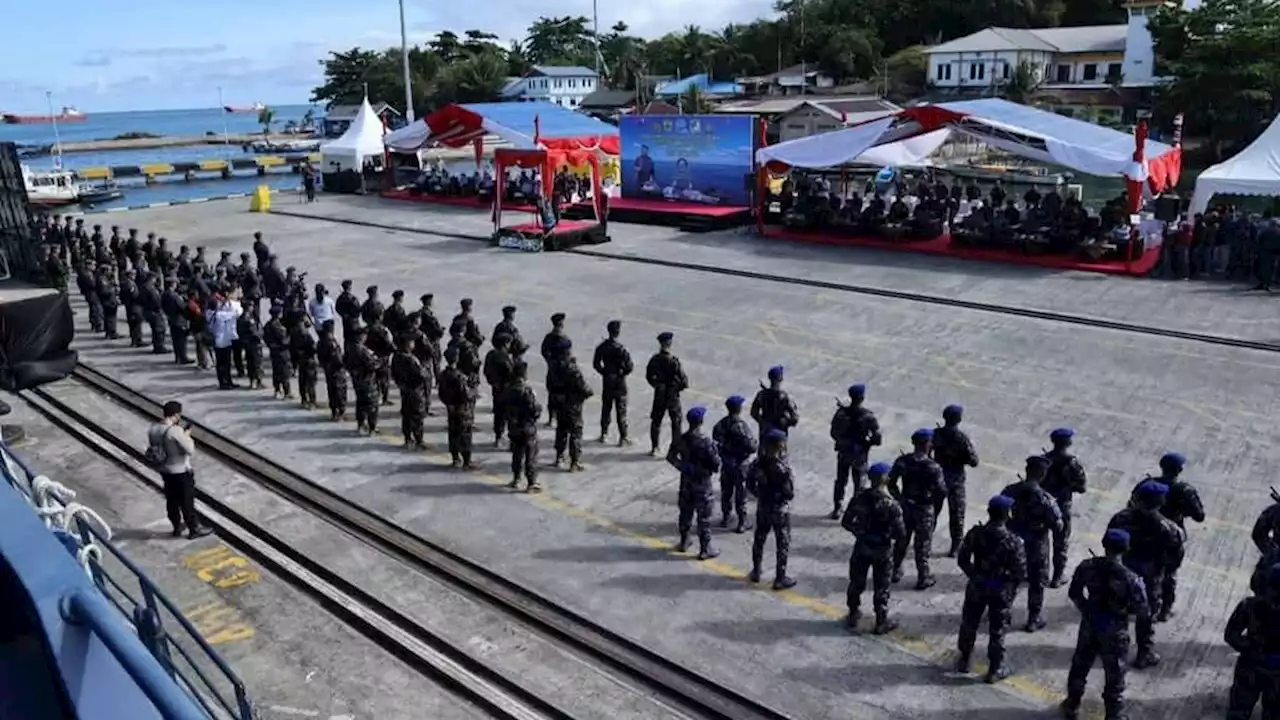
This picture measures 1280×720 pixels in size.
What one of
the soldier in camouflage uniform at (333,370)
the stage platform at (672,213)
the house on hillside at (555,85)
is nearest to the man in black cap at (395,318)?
the soldier in camouflage uniform at (333,370)

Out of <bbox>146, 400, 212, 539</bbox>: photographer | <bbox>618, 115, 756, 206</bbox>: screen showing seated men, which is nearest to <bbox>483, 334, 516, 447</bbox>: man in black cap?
<bbox>146, 400, 212, 539</bbox>: photographer

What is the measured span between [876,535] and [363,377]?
6984mm

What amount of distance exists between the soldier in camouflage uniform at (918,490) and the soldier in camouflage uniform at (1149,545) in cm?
136

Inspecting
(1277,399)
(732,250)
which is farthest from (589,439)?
(732,250)

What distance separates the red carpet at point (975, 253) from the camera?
19422 millimetres

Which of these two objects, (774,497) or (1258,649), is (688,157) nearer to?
(774,497)

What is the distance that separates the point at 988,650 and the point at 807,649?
1.30 meters

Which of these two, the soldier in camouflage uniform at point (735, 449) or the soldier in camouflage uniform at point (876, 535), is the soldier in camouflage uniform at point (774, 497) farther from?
the soldier in camouflage uniform at point (876, 535)

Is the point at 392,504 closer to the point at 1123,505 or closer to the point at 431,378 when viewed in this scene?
the point at 431,378

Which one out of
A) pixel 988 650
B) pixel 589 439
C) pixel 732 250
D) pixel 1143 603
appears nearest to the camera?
pixel 1143 603

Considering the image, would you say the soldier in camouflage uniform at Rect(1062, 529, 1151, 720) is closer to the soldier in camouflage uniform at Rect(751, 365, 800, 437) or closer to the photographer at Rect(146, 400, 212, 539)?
the soldier in camouflage uniform at Rect(751, 365, 800, 437)

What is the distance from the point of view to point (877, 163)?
25969 mm

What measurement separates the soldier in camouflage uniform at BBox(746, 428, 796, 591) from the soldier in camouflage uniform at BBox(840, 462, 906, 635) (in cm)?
68

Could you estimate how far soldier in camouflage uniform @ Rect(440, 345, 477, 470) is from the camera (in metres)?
10.4
